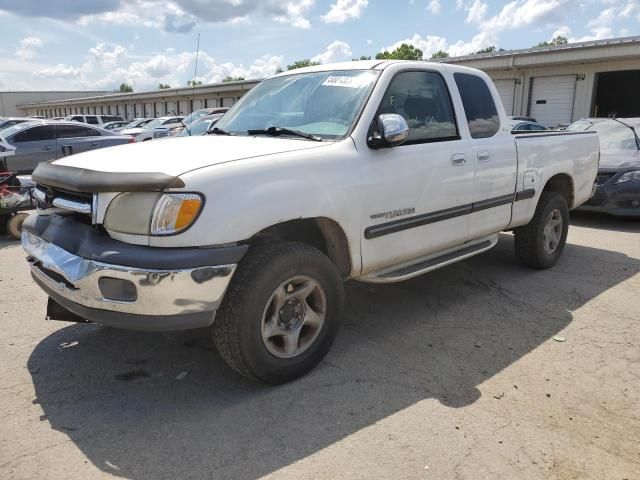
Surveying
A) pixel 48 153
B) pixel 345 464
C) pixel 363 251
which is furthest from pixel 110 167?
pixel 48 153

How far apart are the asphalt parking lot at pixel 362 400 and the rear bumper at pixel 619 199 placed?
4022mm

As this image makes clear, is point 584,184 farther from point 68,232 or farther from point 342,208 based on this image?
point 68,232

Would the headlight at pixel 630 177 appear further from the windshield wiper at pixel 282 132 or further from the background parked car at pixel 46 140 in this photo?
the background parked car at pixel 46 140

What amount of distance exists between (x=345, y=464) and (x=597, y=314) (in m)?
2.98

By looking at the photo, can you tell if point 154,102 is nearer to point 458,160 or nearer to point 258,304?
point 458,160

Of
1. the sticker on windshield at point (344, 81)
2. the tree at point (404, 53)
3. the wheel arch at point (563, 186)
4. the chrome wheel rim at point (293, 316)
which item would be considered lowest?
the chrome wheel rim at point (293, 316)

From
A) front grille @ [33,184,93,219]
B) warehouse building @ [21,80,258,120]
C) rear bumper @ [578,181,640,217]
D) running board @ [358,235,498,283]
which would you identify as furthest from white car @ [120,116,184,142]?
running board @ [358,235,498,283]

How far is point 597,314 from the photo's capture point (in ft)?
14.9

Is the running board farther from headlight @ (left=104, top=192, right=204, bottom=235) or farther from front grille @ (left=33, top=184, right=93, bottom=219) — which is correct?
front grille @ (left=33, top=184, right=93, bottom=219)

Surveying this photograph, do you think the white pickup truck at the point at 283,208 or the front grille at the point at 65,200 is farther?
the front grille at the point at 65,200

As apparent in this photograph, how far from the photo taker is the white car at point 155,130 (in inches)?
787

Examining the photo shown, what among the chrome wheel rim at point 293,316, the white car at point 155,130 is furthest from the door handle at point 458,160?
the white car at point 155,130

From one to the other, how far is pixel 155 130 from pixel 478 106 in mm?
18874

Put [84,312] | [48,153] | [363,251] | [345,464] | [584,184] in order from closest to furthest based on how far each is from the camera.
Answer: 1. [345,464]
2. [84,312]
3. [363,251]
4. [584,184]
5. [48,153]
